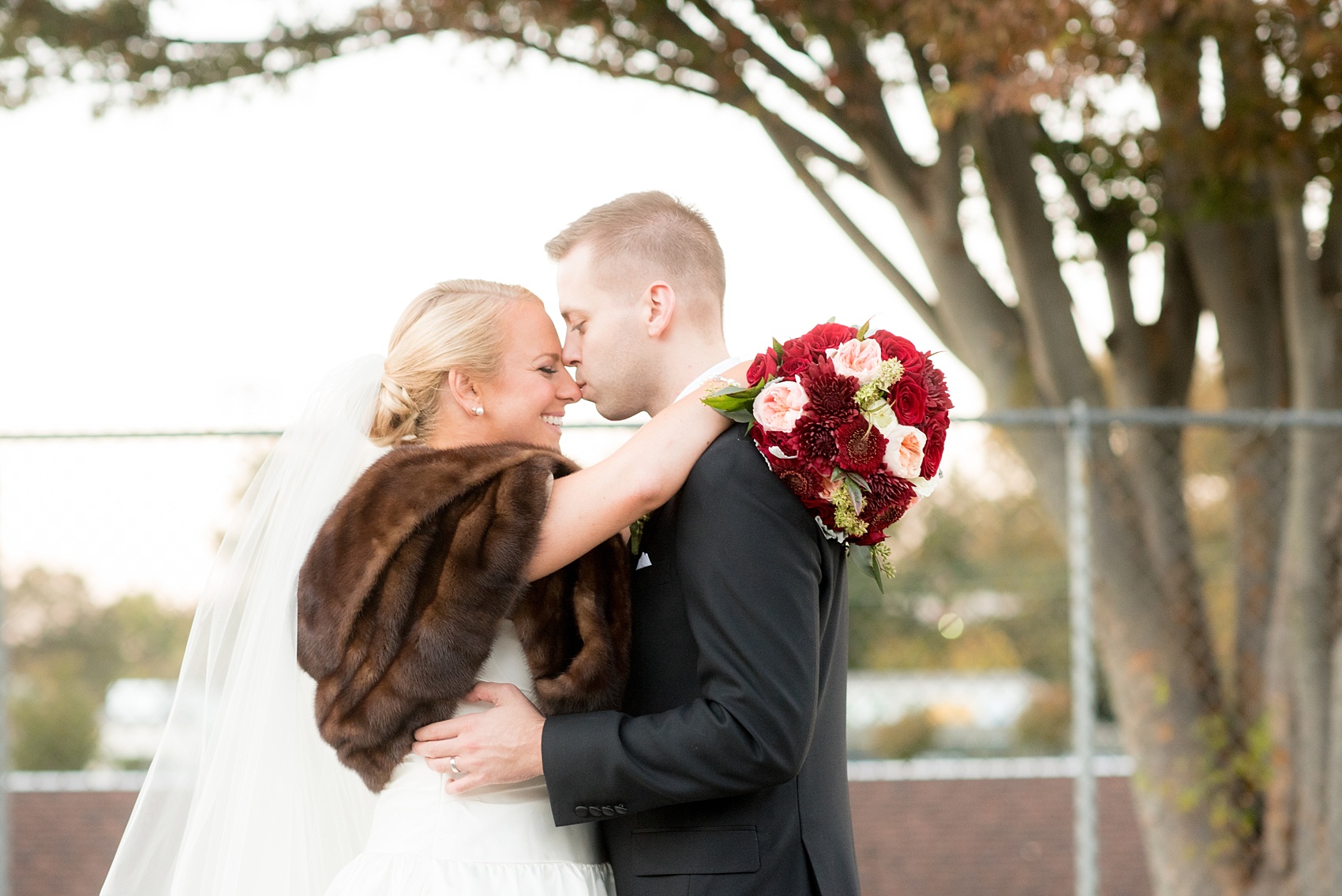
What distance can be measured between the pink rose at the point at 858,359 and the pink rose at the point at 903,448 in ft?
0.31

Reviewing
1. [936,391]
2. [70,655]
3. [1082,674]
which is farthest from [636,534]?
[70,655]

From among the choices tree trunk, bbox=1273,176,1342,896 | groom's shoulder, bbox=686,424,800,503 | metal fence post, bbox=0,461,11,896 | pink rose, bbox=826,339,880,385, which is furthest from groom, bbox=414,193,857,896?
tree trunk, bbox=1273,176,1342,896

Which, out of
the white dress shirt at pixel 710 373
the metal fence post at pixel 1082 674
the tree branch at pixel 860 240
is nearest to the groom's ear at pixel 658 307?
the white dress shirt at pixel 710 373

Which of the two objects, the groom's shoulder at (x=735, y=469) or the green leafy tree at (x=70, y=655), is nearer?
the groom's shoulder at (x=735, y=469)

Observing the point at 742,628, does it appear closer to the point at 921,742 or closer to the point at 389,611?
the point at 389,611

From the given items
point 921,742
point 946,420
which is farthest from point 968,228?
point 921,742

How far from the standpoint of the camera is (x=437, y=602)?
203cm

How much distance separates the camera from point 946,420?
2.10 meters

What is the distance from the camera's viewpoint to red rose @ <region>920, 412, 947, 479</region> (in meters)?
2.06

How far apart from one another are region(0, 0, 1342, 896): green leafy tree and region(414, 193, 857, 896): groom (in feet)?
9.44

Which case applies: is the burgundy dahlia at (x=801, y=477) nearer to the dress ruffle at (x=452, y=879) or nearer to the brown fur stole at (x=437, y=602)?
the brown fur stole at (x=437, y=602)

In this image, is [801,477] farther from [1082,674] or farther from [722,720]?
[1082,674]

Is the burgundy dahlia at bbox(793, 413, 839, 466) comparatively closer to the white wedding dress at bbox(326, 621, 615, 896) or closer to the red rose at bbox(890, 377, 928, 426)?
the red rose at bbox(890, 377, 928, 426)

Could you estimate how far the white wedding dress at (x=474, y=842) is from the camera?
6.99ft
